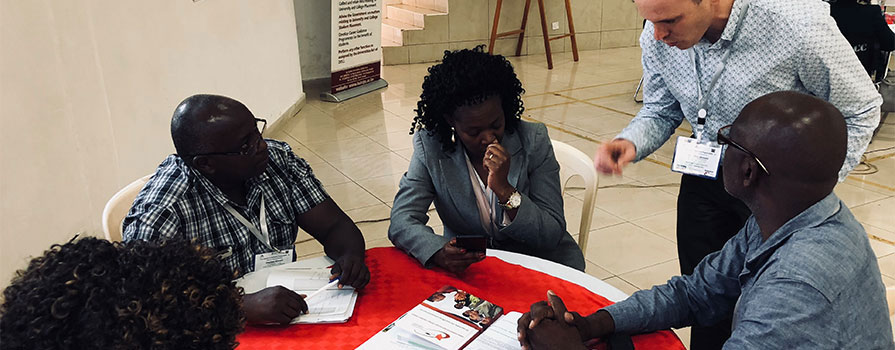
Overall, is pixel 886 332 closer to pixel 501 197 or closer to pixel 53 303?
pixel 501 197

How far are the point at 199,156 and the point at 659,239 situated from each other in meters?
2.76

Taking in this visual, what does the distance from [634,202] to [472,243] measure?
283 centimetres

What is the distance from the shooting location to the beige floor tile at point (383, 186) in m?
4.39

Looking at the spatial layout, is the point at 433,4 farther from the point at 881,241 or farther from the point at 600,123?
the point at 881,241

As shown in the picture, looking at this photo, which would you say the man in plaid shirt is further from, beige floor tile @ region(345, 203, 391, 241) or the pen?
beige floor tile @ region(345, 203, 391, 241)

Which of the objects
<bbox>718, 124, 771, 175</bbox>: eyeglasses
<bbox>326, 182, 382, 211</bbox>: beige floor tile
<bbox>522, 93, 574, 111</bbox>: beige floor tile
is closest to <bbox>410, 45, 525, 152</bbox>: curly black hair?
<bbox>718, 124, 771, 175</bbox>: eyeglasses

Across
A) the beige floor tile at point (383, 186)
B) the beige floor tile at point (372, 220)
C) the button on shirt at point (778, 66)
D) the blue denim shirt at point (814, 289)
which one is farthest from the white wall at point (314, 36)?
the blue denim shirt at point (814, 289)

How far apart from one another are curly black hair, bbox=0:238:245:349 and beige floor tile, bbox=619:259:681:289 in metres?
2.66

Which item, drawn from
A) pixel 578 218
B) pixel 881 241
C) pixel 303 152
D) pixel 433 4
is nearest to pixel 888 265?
pixel 881 241

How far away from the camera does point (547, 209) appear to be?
206 cm

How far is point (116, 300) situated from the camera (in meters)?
0.77

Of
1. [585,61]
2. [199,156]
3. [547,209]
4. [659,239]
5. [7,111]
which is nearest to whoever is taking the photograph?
[199,156]

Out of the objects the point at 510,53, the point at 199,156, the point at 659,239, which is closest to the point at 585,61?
the point at 510,53

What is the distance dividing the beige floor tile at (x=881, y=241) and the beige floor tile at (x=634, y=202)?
1072mm
